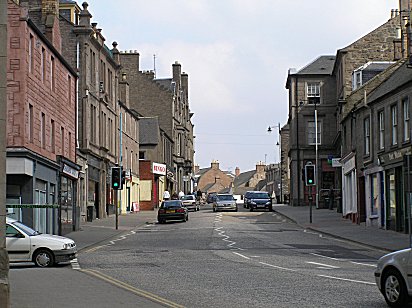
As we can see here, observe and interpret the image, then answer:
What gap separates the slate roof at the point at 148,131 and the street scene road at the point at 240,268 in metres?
39.2

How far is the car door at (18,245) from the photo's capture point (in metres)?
22.3

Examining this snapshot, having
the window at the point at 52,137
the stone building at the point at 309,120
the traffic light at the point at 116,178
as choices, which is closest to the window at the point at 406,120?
the traffic light at the point at 116,178

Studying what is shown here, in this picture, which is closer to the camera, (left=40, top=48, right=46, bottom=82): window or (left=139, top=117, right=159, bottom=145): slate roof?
(left=40, top=48, right=46, bottom=82): window

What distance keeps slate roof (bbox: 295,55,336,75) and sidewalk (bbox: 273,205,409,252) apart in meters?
24.1

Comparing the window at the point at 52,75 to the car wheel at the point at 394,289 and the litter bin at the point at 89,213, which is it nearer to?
the litter bin at the point at 89,213

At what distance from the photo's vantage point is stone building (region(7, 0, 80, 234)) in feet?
104

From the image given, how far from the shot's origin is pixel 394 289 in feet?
44.1

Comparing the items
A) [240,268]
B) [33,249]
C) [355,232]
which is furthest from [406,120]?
[33,249]

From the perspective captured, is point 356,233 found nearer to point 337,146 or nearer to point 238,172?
point 337,146

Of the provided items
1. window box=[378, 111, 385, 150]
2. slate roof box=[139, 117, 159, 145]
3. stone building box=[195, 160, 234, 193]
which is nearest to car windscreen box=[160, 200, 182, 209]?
window box=[378, 111, 385, 150]

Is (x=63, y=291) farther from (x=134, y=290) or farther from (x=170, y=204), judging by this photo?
(x=170, y=204)

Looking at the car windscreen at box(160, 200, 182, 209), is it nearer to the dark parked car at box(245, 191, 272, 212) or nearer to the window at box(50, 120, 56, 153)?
the window at box(50, 120, 56, 153)

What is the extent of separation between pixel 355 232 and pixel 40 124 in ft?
49.8

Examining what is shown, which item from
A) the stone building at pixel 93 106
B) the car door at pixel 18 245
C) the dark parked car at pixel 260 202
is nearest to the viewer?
the car door at pixel 18 245
